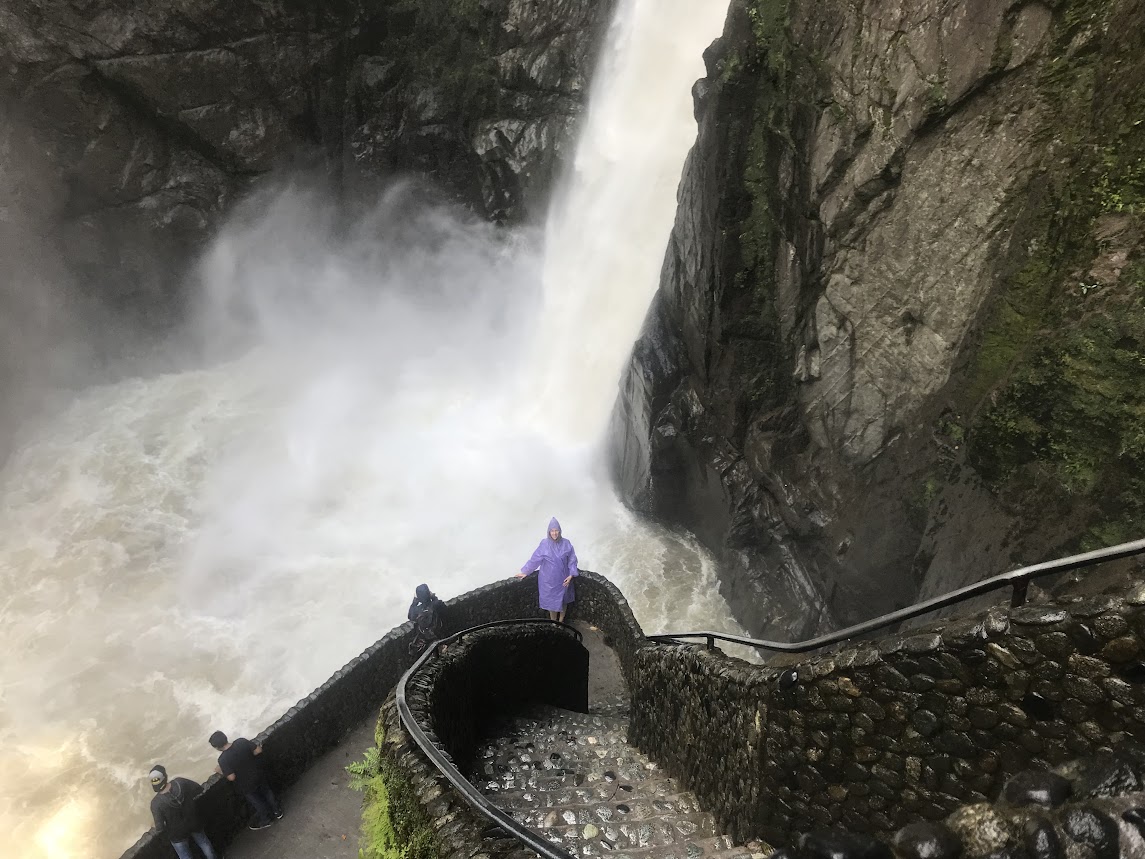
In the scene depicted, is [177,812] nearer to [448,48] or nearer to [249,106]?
[249,106]

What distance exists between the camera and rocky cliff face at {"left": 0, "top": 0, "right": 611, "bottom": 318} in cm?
1972

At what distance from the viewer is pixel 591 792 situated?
518 centimetres

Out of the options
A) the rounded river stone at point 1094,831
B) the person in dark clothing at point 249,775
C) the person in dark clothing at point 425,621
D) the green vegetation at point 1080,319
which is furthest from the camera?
the person in dark clothing at point 425,621

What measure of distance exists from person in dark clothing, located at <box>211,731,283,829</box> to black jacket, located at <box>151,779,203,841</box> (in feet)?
1.37

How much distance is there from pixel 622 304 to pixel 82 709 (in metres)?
15.4

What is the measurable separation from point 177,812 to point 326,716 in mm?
1965

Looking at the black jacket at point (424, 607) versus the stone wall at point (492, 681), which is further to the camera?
the black jacket at point (424, 607)

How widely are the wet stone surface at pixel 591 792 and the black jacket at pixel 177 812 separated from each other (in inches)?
123

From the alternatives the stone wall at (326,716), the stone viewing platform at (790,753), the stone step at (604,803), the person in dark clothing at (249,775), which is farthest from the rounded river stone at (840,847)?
the stone wall at (326,716)

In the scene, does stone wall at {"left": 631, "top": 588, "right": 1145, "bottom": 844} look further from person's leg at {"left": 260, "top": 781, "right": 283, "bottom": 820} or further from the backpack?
person's leg at {"left": 260, "top": 781, "right": 283, "bottom": 820}

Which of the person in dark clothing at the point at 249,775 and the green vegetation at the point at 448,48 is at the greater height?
the green vegetation at the point at 448,48

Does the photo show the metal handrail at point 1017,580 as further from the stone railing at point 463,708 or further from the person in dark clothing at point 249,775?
the person in dark clothing at point 249,775

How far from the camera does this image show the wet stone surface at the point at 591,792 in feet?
14.1

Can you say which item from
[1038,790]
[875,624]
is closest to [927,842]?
[1038,790]
